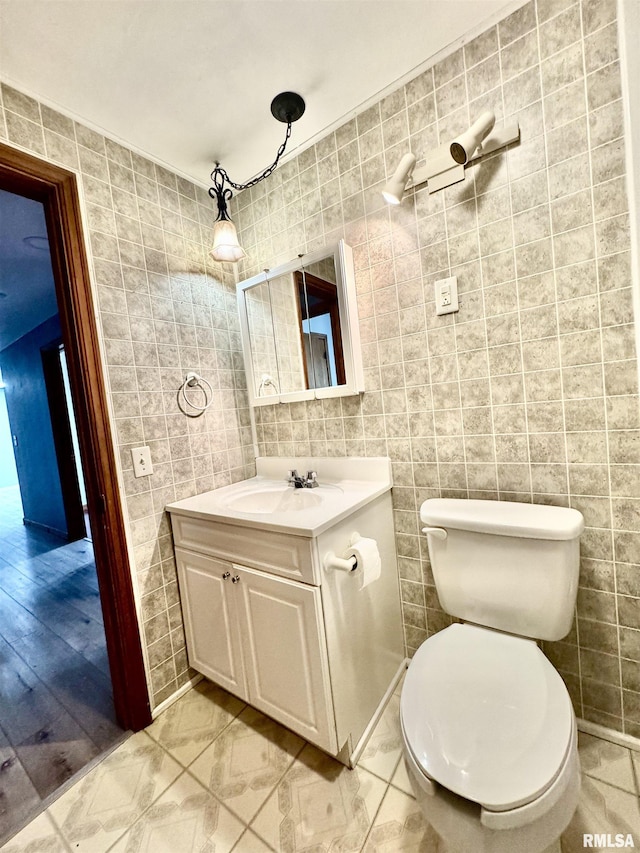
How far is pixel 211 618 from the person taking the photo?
1.38 m

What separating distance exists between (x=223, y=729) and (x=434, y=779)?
3.22 ft

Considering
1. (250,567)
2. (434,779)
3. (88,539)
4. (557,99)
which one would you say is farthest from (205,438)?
(88,539)

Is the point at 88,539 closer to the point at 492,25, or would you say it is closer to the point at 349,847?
the point at 349,847

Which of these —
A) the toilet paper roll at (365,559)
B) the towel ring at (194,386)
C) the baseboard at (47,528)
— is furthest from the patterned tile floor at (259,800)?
the baseboard at (47,528)

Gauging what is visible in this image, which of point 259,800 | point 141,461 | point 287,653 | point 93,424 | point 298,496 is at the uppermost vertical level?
point 93,424

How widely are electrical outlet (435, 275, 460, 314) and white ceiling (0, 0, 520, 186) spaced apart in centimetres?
76

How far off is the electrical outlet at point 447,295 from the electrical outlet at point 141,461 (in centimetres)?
125

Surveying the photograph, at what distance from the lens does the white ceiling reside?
1.01 m

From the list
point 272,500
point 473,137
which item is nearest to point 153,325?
point 272,500

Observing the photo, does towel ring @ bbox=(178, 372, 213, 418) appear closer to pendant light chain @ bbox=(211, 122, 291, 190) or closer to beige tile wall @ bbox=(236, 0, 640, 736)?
beige tile wall @ bbox=(236, 0, 640, 736)

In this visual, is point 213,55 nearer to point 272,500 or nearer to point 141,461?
point 141,461

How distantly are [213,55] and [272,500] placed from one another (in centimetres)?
160

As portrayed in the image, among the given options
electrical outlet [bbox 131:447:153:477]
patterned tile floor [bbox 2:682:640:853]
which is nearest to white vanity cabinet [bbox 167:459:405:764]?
patterned tile floor [bbox 2:682:640:853]

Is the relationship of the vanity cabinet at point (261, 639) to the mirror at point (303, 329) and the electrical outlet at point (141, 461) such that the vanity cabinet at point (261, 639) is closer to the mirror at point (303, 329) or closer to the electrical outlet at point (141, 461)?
the electrical outlet at point (141, 461)
